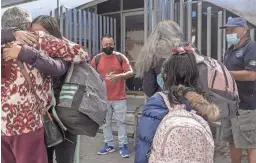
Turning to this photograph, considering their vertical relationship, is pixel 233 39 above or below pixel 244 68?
above

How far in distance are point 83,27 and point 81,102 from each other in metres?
4.93

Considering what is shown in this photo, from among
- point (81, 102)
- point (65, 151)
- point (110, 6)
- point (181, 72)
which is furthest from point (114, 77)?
point (110, 6)

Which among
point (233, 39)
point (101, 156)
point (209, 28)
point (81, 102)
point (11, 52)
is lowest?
point (101, 156)

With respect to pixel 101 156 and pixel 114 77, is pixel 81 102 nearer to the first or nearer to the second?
pixel 114 77

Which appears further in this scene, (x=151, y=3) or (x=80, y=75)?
(x=151, y=3)

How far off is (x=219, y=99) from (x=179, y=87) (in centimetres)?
51

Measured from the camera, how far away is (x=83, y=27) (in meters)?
7.12

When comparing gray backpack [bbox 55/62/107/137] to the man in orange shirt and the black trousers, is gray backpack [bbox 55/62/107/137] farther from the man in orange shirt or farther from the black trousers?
the man in orange shirt

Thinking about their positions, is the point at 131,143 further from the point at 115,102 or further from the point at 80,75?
the point at 80,75

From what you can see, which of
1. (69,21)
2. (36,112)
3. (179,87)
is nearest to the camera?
(179,87)

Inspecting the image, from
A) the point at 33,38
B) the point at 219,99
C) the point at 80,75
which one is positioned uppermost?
the point at 33,38

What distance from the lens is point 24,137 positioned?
2.17 m

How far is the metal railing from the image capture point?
22.4ft

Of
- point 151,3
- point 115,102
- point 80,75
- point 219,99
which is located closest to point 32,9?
point 151,3
